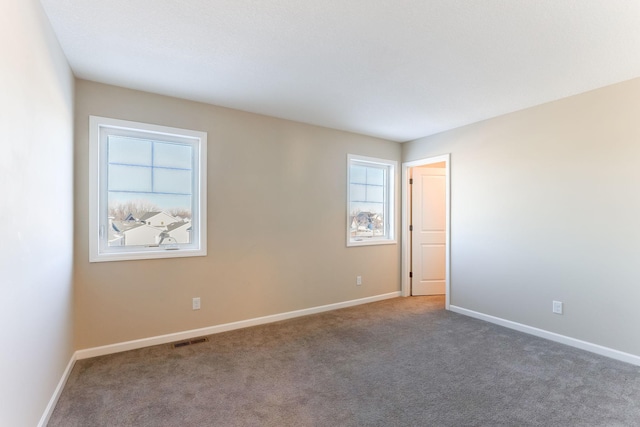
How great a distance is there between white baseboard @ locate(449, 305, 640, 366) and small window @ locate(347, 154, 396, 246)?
157cm

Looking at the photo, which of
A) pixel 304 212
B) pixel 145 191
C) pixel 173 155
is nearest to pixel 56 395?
pixel 145 191

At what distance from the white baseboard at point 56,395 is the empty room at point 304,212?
0.10ft

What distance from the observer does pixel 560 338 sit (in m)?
3.04

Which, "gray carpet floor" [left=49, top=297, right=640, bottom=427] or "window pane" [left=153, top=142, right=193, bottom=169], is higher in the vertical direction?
"window pane" [left=153, top=142, right=193, bottom=169]

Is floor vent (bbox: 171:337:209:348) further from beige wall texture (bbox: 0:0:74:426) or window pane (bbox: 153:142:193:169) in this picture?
window pane (bbox: 153:142:193:169)

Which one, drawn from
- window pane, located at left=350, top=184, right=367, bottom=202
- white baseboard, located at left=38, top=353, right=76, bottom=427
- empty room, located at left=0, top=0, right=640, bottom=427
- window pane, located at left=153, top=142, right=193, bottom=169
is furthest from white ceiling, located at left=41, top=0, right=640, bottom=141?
white baseboard, located at left=38, top=353, right=76, bottom=427

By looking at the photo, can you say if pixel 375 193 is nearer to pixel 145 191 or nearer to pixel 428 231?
pixel 428 231

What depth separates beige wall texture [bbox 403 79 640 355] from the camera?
2.67 metres

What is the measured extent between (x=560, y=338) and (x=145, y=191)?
442cm

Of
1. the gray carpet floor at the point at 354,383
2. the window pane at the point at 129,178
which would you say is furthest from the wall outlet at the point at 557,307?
the window pane at the point at 129,178

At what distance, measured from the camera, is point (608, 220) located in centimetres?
275

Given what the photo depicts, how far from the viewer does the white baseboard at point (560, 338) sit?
2.64m

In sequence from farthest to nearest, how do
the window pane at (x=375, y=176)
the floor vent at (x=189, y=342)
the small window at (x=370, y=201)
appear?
the window pane at (x=375, y=176) < the small window at (x=370, y=201) < the floor vent at (x=189, y=342)

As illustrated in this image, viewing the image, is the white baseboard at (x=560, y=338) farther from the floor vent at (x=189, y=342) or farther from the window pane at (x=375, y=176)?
the floor vent at (x=189, y=342)
